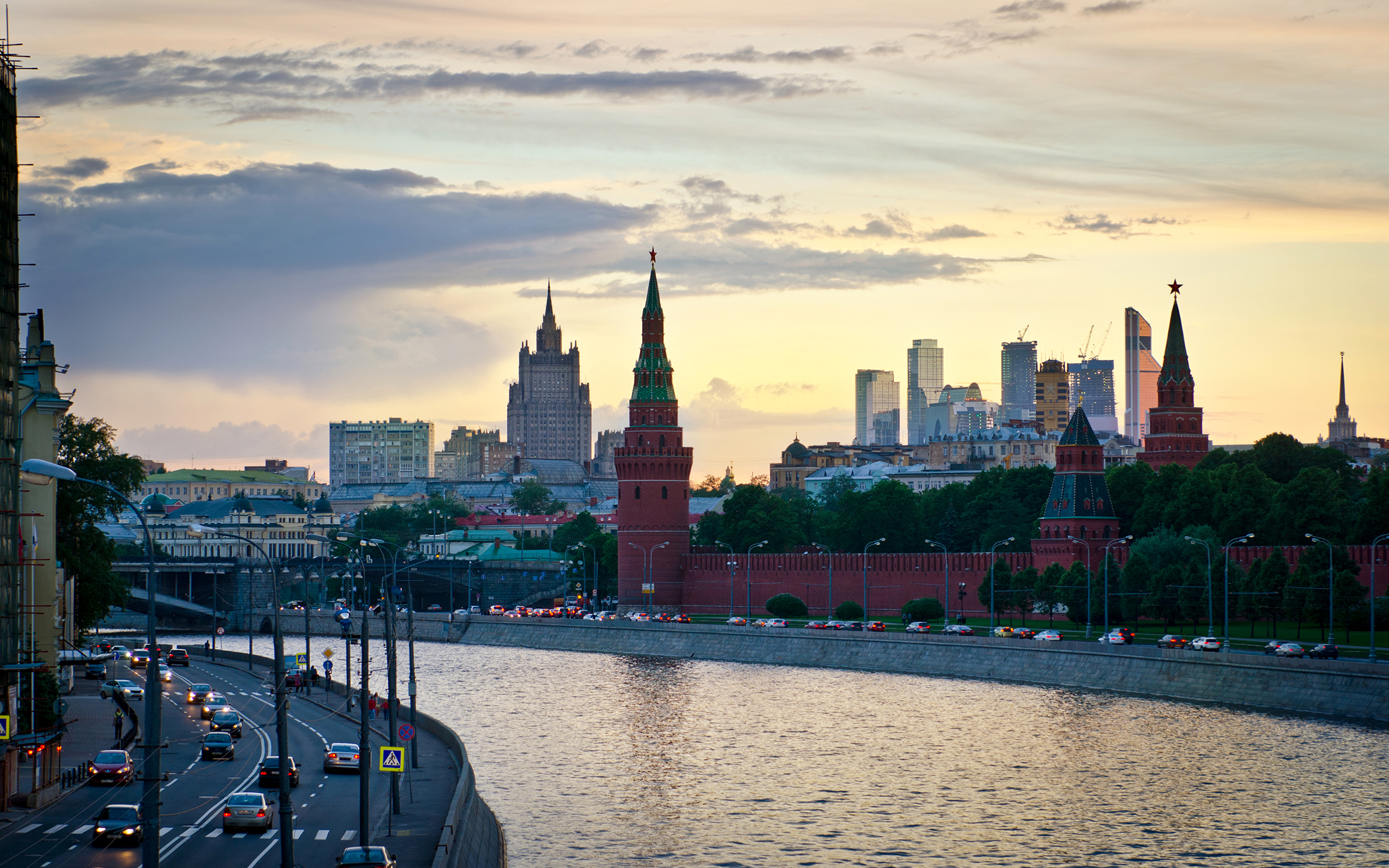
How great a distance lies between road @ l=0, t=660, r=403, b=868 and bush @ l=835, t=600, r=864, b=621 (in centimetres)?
5547

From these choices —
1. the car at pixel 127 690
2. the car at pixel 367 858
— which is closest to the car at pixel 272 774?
the car at pixel 367 858

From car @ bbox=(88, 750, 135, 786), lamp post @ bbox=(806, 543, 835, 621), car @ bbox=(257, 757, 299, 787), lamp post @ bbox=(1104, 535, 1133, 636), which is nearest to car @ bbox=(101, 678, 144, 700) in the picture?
car @ bbox=(88, 750, 135, 786)

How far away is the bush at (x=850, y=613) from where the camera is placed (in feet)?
380

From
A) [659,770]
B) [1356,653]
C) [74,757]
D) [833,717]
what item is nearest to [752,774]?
[659,770]

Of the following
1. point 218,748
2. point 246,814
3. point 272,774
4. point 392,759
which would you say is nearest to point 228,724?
point 218,748

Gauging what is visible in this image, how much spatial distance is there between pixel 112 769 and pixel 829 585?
246 ft

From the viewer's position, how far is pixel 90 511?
291 ft

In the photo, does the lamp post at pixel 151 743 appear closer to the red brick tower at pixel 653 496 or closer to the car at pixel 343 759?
the car at pixel 343 759

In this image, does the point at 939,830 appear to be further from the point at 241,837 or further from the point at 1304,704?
the point at 1304,704

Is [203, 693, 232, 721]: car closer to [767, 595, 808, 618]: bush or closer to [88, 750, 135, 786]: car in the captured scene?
[88, 750, 135, 786]: car

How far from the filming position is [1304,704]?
225 ft

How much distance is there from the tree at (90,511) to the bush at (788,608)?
45.8 m

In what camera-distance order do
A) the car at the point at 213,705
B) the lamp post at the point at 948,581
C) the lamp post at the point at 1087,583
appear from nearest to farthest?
1. the car at the point at 213,705
2. the lamp post at the point at 1087,583
3. the lamp post at the point at 948,581

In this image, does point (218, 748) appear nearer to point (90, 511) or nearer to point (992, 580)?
point (90, 511)
